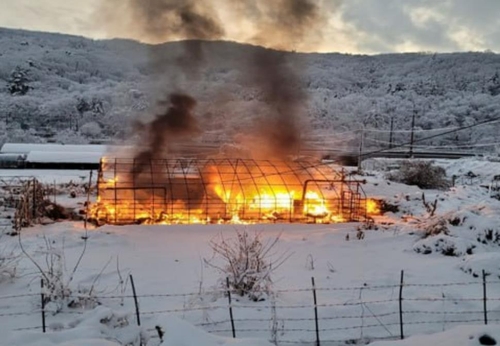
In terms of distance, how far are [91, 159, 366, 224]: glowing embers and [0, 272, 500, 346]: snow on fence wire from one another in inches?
252

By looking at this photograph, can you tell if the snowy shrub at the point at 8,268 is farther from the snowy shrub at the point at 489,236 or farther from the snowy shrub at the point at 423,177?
the snowy shrub at the point at 423,177

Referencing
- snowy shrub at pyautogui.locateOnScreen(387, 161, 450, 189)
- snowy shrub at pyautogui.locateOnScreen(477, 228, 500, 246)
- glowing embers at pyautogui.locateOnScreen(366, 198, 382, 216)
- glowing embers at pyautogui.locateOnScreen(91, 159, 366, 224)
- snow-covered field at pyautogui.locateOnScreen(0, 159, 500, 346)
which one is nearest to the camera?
snow-covered field at pyautogui.locateOnScreen(0, 159, 500, 346)

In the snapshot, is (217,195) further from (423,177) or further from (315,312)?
(423,177)

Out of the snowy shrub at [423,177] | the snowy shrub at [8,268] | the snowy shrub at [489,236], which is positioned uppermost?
the snowy shrub at [423,177]

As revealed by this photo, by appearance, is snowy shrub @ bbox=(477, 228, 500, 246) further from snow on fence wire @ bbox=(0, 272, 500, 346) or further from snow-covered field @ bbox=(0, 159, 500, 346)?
snow on fence wire @ bbox=(0, 272, 500, 346)

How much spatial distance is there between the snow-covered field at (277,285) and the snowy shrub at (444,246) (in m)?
0.02

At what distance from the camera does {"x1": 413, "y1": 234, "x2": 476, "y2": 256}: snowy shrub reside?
9.67 metres

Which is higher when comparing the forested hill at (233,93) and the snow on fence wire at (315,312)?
the forested hill at (233,93)

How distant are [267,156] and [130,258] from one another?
10438 millimetres

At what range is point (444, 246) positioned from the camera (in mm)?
9883

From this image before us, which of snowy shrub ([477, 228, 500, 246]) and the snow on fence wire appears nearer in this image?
the snow on fence wire

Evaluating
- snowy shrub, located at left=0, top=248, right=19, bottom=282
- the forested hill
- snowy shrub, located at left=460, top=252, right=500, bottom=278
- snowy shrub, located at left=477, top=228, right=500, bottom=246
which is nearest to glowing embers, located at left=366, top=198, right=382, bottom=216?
snowy shrub, located at left=477, top=228, right=500, bottom=246

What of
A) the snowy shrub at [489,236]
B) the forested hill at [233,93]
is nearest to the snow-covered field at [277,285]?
the snowy shrub at [489,236]

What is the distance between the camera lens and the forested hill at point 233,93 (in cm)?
4638
